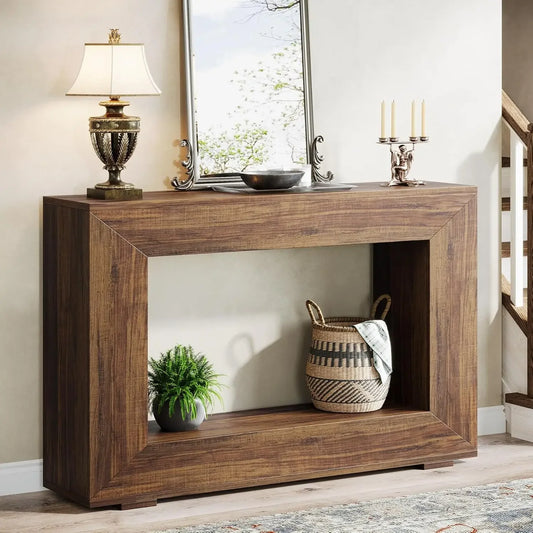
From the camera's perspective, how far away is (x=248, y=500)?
388 centimetres

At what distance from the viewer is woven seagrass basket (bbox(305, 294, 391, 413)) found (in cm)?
414

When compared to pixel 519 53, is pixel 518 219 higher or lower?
lower

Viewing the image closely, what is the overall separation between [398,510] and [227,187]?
136 cm

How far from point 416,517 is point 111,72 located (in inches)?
72.9

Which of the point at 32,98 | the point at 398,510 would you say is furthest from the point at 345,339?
the point at 32,98

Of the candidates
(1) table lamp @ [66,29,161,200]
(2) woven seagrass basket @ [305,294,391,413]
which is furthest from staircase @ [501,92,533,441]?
(1) table lamp @ [66,29,161,200]

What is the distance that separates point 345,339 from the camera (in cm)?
414

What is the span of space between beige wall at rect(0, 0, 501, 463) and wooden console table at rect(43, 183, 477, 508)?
117mm

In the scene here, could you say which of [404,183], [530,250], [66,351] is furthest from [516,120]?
[66,351]

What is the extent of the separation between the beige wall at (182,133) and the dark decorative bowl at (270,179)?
14.3 inches

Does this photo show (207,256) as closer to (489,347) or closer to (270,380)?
(270,380)

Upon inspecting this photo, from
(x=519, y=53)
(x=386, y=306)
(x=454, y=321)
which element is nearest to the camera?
(x=454, y=321)

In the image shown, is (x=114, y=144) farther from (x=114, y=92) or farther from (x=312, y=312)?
(x=312, y=312)

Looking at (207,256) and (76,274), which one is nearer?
(76,274)
